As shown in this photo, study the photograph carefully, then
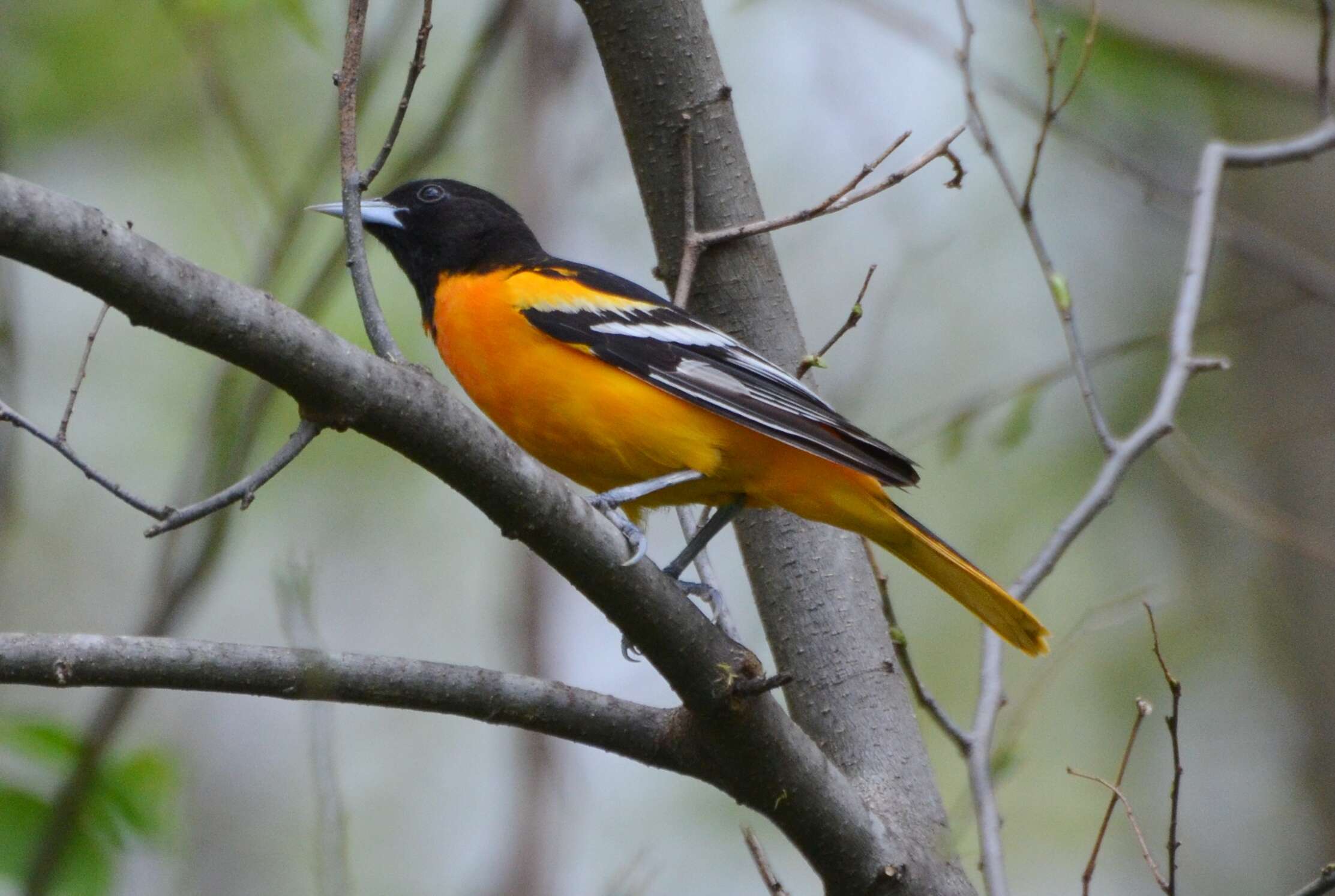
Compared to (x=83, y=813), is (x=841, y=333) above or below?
above

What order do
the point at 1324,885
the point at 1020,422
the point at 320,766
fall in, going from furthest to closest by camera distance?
the point at 1020,422 → the point at 320,766 → the point at 1324,885

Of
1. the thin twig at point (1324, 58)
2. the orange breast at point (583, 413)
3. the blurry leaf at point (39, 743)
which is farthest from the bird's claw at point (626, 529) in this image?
the thin twig at point (1324, 58)

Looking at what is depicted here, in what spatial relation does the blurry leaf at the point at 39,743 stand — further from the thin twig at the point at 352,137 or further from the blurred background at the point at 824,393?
the thin twig at the point at 352,137

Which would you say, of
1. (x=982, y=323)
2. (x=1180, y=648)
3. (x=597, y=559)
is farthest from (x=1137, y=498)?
(x=597, y=559)

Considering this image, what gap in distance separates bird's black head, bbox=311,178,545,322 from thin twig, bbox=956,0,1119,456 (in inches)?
64.5

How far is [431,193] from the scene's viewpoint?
16.9 feet

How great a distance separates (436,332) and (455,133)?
77 centimetres

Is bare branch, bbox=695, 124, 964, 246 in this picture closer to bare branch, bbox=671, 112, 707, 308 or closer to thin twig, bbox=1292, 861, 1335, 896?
bare branch, bbox=671, 112, 707, 308

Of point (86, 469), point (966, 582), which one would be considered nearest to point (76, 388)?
point (86, 469)

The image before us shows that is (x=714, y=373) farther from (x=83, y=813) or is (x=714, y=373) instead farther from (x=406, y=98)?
(x=83, y=813)

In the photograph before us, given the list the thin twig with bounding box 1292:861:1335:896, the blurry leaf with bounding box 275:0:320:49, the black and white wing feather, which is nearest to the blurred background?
the blurry leaf with bounding box 275:0:320:49

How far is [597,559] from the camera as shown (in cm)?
247

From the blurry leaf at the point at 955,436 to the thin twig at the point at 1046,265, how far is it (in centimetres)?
65

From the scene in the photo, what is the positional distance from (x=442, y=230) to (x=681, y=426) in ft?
5.44
